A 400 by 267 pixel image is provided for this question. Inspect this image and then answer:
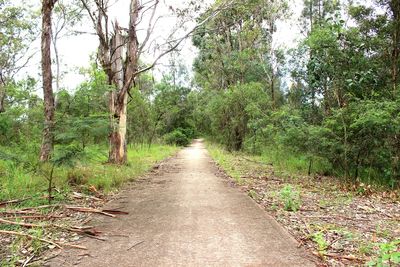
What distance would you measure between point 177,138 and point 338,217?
113 ft

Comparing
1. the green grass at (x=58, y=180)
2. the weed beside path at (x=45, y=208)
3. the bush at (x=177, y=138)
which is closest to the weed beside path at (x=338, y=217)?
the weed beside path at (x=45, y=208)

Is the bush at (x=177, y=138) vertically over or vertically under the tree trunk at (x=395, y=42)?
under

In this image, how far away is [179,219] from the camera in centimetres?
621

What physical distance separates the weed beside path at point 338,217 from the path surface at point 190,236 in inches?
12.5

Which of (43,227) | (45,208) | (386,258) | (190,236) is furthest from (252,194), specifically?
(386,258)

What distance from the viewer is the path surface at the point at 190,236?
4.34 meters

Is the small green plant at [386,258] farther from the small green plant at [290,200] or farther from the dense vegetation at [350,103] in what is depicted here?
the dense vegetation at [350,103]

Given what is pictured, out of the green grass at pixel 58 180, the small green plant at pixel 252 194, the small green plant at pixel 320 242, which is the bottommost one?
the small green plant at pixel 252 194

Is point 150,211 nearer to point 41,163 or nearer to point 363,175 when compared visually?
point 41,163

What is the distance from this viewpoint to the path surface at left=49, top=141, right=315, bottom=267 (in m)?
4.34

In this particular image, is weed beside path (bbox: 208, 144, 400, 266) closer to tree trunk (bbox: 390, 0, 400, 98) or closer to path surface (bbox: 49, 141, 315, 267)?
path surface (bbox: 49, 141, 315, 267)

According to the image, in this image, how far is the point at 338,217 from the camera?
20.8ft

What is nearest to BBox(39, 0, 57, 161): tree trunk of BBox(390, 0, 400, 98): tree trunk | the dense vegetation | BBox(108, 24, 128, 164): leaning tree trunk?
BBox(108, 24, 128, 164): leaning tree trunk

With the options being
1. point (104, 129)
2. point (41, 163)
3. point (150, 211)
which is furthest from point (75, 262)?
point (41, 163)
